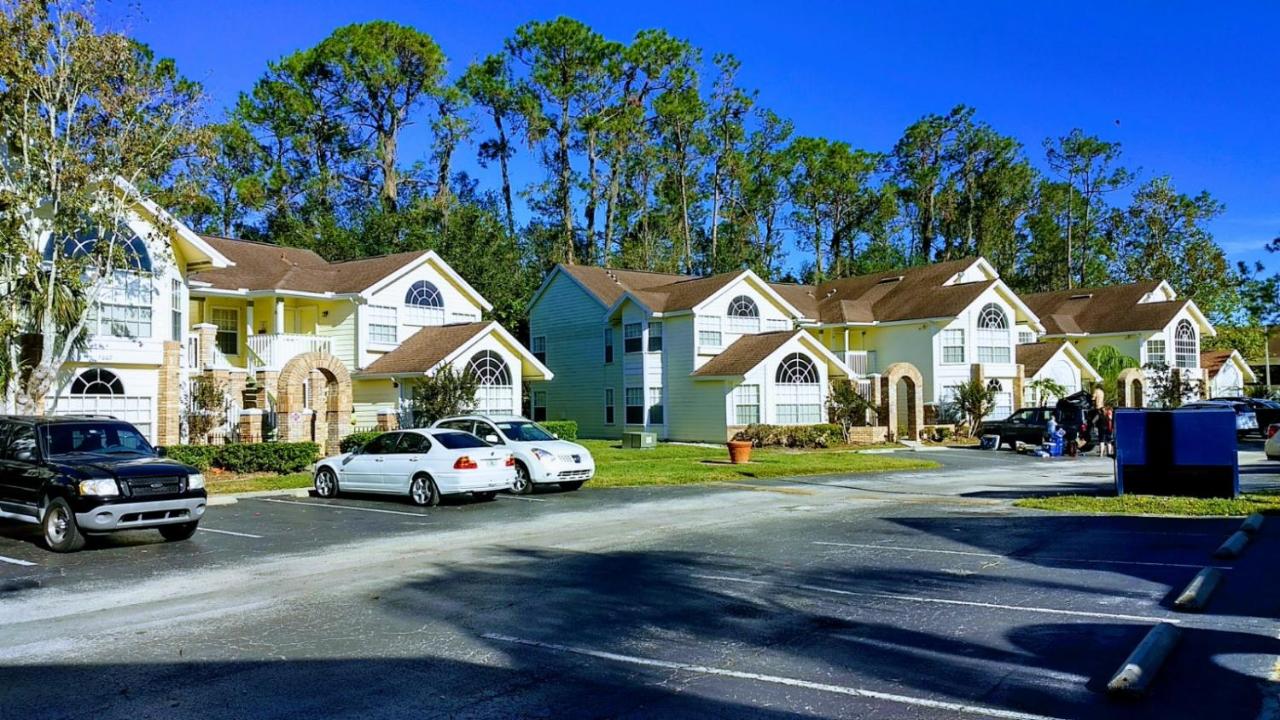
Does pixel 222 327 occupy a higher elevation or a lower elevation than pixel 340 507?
higher

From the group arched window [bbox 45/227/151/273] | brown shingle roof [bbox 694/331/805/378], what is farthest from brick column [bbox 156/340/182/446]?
brown shingle roof [bbox 694/331/805/378]

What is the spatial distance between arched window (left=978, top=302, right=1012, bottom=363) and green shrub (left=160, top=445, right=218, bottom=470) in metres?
32.2

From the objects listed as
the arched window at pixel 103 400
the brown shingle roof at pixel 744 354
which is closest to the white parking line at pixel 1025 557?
the arched window at pixel 103 400

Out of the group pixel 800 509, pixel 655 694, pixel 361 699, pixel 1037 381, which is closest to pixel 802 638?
pixel 655 694

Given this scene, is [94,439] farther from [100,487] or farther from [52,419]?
[100,487]

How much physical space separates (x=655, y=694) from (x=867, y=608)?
318cm

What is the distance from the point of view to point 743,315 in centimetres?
4156

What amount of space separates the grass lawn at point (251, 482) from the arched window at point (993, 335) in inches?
1202

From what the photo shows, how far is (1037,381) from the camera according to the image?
4459 cm

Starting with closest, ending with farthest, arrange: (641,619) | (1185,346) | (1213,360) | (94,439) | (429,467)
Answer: (641,619), (94,439), (429,467), (1185,346), (1213,360)

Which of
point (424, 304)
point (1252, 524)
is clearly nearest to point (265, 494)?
point (424, 304)

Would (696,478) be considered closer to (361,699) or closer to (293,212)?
(361,699)

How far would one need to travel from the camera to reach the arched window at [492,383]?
111 ft

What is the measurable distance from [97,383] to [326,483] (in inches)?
358
